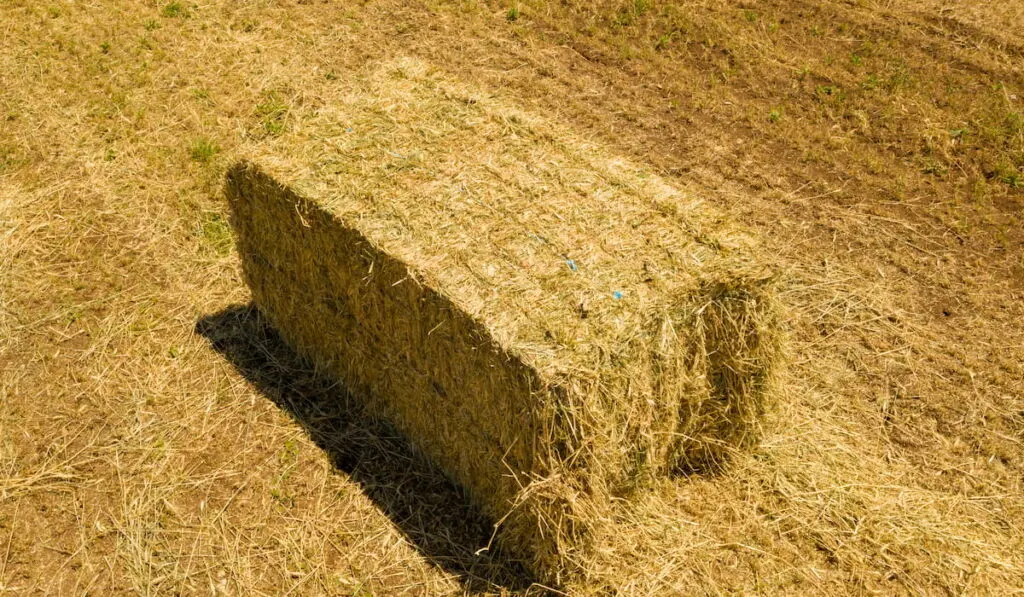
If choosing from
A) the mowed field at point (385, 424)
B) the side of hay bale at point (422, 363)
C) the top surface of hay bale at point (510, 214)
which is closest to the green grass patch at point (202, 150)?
the mowed field at point (385, 424)

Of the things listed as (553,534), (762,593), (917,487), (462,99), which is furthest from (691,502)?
(462,99)

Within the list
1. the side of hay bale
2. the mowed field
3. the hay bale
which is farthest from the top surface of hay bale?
the mowed field

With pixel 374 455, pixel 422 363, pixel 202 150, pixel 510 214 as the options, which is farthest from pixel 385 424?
pixel 202 150

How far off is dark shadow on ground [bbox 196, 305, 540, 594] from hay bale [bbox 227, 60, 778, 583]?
138 mm

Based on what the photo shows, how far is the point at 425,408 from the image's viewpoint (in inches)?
175

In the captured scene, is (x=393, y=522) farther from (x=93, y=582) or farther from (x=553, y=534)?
(x=93, y=582)

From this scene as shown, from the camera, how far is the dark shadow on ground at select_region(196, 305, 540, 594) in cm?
420

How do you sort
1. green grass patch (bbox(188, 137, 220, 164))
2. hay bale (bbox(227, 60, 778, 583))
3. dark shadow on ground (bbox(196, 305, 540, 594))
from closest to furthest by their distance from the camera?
hay bale (bbox(227, 60, 778, 583))
dark shadow on ground (bbox(196, 305, 540, 594))
green grass patch (bbox(188, 137, 220, 164))

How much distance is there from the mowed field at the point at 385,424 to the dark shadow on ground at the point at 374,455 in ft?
0.06

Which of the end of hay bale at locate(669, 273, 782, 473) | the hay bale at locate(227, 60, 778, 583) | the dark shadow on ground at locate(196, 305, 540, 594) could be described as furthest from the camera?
the dark shadow on ground at locate(196, 305, 540, 594)

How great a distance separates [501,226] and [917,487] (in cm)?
271

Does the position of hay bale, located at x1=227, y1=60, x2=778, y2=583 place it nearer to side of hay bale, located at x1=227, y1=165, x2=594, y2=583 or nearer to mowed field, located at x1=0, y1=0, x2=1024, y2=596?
side of hay bale, located at x1=227, y1=165, x2=594, y2=583

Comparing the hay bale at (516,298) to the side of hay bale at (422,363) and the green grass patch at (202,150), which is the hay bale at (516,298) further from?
the green grass patch at (202,150)

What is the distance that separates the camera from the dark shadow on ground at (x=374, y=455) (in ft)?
13.8
